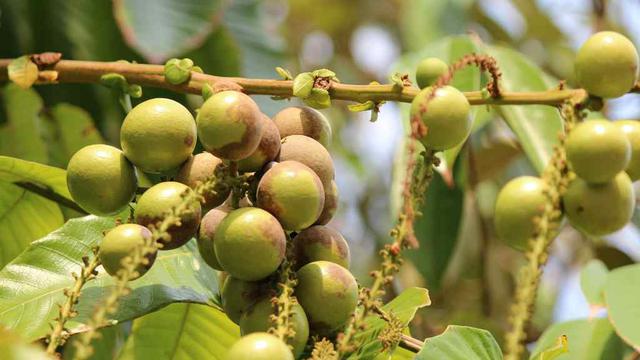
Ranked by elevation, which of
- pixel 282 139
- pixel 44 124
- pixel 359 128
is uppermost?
pixel 359 128

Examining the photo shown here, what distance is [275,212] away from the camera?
913 mm

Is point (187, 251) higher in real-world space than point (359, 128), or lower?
lower

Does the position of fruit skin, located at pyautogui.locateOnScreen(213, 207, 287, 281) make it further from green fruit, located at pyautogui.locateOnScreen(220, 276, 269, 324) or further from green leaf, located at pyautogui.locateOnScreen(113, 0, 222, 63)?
green leaf, located at pyautogui.locateOnScreen(113, 0, 222, 63)

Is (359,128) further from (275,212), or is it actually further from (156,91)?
(275,212)

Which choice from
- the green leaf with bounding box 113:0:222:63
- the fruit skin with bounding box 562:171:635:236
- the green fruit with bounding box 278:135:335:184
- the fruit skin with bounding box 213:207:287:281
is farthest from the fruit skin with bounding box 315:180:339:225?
the green leaf with bounding box 113:0:222:63

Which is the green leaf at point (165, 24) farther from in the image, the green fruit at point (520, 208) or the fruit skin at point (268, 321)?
the green fruit at point (520, 208)

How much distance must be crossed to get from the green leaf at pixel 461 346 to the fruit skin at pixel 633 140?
0.80 feet

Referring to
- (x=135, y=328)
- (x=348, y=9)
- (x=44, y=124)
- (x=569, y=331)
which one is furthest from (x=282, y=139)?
(x=348, y=9)

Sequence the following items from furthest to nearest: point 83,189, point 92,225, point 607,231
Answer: point 92,225
point 83,189
point 607,231

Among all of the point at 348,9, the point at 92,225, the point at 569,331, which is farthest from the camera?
the point at 348,9

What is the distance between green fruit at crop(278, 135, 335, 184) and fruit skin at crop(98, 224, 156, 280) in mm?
190

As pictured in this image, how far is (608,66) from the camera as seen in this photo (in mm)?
911

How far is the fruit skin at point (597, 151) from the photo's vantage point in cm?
81

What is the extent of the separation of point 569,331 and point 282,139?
609mm
